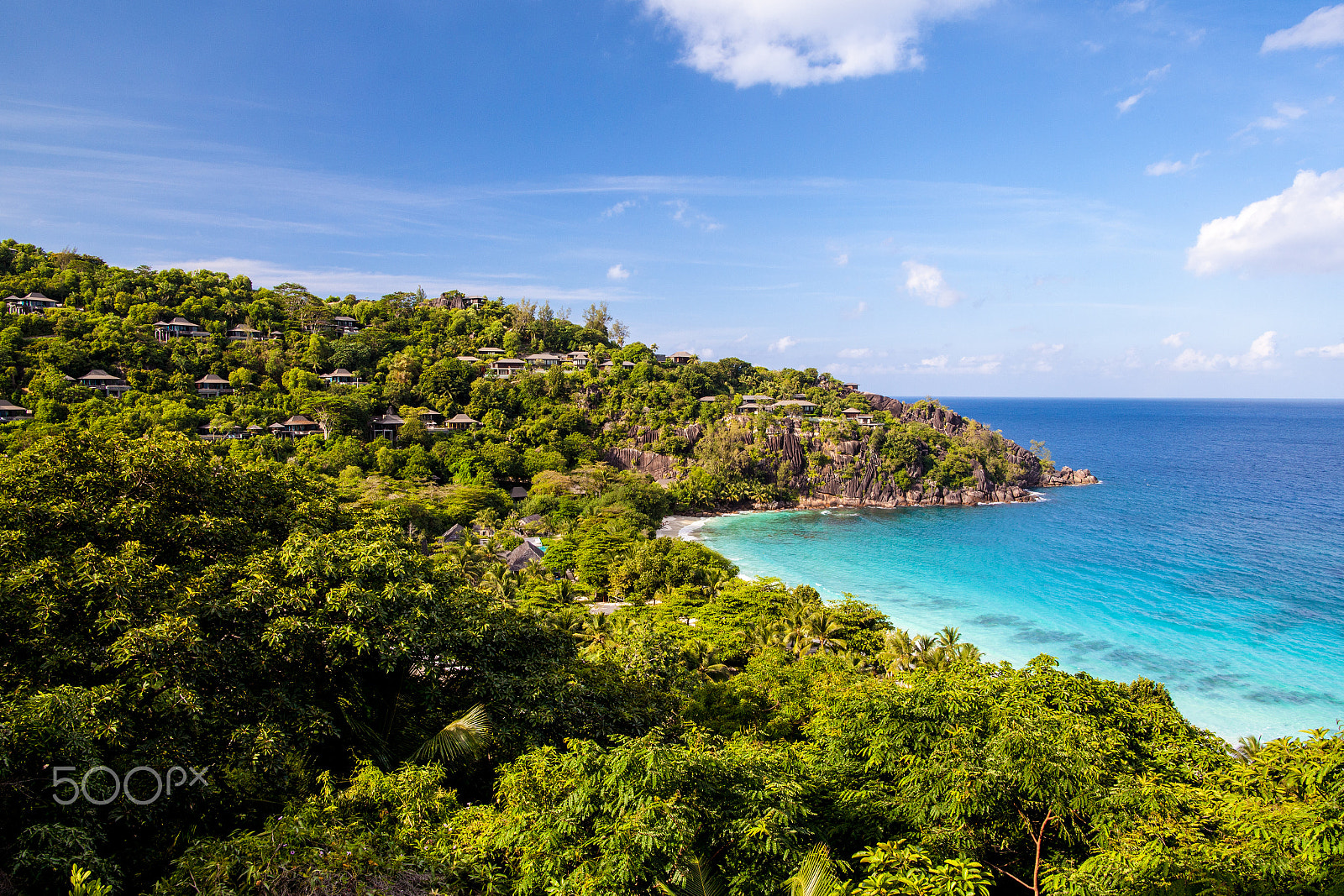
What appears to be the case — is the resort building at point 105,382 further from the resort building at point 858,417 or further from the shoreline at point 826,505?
the resort building at point 858,417

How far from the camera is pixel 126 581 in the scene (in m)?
6.57

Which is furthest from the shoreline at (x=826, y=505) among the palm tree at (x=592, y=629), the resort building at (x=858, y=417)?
the palm tree at (x=592, y=629)

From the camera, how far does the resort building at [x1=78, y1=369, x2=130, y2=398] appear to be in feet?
130

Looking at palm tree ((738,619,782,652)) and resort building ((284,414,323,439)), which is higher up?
resort building ((284,414,323,439))

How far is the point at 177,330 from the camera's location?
5119 centimetres

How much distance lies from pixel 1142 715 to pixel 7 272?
272 feet

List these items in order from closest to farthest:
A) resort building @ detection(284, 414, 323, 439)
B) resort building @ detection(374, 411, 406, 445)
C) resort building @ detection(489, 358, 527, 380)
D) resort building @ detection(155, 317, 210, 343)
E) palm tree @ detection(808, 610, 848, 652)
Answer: palm tree @ detection(808, 610, 848, 652), resort building @ detection(284, 414, 323, 439), resort building @ detection(374, 411, 406, 445), resort building @ detection(155, 317, 210, 343), resort building @ detection(489, 358, 527, 380)

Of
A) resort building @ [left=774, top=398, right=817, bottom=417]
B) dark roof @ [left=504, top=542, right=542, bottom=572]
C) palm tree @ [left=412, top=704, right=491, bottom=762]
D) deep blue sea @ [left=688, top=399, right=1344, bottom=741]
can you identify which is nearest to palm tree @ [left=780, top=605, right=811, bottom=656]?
deep blue sea @ [left=688, top=399, right=1344, bottom=741]

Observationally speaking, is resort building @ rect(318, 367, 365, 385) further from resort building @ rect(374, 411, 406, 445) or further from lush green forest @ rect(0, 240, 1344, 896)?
lush green forest @ rect(0, 240, 1344, 896)

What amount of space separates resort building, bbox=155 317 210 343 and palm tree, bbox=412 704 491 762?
57210 mm

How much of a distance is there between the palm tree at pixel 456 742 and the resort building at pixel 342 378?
5024 cm

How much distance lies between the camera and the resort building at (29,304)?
152ft

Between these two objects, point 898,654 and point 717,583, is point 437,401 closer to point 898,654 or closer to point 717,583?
point 717,583

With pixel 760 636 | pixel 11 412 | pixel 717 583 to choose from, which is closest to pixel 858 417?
pixel 717 583
